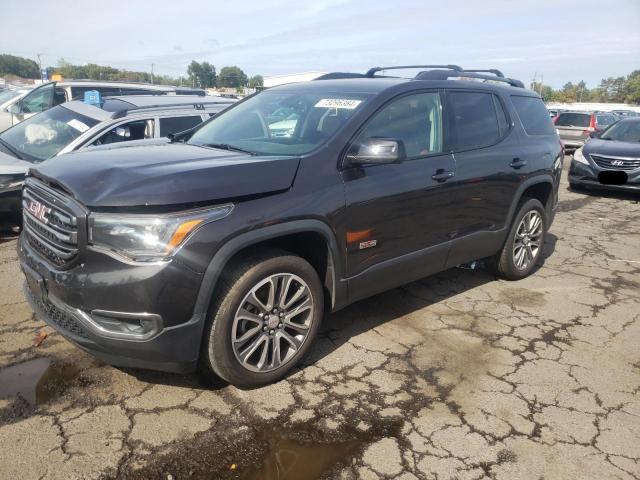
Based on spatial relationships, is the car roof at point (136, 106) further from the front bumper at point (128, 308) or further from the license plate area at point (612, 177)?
the license plate area at point (612, 177)

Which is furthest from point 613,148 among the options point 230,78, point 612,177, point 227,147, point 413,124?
point 230,78

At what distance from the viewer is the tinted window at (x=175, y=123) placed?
20.1ft

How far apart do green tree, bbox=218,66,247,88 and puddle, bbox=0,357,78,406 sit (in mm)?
103654

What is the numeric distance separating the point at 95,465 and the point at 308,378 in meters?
1.32

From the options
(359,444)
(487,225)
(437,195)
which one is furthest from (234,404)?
(487,225)

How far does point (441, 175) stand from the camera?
3.84m

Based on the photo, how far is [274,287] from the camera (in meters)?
2.98

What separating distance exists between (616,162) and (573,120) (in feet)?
27.8

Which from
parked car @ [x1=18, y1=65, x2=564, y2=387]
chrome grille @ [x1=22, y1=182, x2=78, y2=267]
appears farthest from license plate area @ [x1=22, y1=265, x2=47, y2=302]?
chrome grille @ [x1=22, y1=182, x2=78, y2=267]

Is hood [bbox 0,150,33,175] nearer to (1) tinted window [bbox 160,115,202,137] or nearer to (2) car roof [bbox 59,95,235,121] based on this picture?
(2) car roof [bbox 59,95,235,121]

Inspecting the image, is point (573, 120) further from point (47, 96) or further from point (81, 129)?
point (81, 129)

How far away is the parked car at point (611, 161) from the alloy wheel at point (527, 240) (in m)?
5.75

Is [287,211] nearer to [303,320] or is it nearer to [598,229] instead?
[303,320]

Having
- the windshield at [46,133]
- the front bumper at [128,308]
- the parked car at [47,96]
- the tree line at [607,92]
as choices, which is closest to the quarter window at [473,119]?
the front bumper at [128,308]
